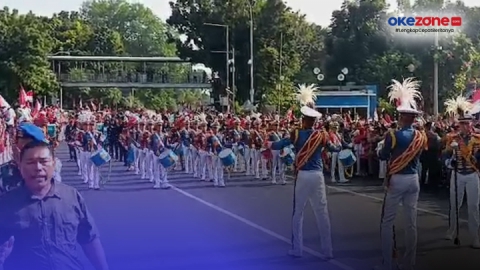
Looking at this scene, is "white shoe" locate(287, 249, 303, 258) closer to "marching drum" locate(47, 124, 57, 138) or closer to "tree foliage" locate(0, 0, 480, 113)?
"tree foliage" locate(0, 0, 480, 113)

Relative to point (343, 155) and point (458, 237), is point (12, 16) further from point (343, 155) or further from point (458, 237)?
point (343, 155)

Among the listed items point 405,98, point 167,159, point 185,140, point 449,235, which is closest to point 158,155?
point 167,159

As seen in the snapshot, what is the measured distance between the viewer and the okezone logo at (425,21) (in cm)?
1142

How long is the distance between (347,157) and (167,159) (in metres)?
3.12

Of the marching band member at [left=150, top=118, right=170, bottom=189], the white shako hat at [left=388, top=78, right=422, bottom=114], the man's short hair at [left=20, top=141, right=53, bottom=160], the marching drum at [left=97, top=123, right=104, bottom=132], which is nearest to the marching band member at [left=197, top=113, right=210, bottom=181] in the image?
the marching band member at [left=150, top=118, right=170, bottom=189]

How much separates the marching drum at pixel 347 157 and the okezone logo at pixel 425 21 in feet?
7.95

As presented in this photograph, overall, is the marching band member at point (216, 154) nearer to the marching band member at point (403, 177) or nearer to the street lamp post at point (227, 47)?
the street lamp post at point (227, 47)

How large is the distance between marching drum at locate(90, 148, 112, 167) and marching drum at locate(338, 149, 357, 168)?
3.68m

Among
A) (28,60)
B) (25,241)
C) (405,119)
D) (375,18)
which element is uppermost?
(375,18)

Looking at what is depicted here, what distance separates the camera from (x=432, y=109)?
15047 mm

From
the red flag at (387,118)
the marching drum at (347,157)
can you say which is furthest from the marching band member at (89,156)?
the red flag at (387,118)

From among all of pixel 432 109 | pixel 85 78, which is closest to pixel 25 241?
pixel 85 78

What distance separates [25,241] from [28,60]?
4.05 m

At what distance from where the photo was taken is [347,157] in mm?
14250
